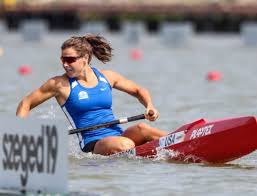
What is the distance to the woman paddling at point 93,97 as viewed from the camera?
11352 mm

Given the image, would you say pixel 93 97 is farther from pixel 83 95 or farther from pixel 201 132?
pixel 201 132

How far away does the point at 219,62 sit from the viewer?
3241 centimetres

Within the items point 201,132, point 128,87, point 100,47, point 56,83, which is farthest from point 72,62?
point 201,132

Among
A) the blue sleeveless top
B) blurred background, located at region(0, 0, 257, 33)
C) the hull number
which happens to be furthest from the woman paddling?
blurred background, located at region(0, 0, 257, 33)

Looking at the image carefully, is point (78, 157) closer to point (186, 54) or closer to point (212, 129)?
point (212, 129)

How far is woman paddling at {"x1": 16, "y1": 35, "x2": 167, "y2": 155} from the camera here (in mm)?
11352

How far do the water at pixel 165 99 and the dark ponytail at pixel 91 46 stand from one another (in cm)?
108

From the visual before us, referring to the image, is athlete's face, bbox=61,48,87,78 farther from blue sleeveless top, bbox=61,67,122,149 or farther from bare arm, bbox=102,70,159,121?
bare arm, bbox=102,70,159,121

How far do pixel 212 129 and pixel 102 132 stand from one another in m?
1.18

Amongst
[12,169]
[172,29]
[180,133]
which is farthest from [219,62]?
[12,169]

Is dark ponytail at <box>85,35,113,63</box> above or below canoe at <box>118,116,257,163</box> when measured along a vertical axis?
above

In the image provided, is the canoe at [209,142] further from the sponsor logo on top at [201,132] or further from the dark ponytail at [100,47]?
the dark ponytail at [100,47]

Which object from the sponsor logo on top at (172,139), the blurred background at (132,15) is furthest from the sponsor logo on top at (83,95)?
the blurred background at (132,15)

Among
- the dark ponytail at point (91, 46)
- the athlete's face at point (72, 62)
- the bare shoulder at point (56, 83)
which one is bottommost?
the bare shoulder at point (56, 83)
